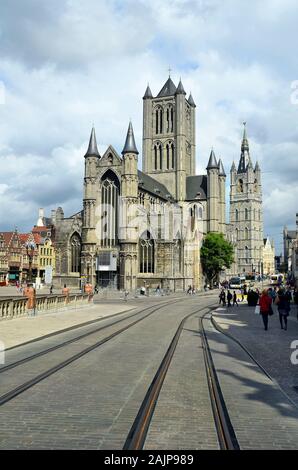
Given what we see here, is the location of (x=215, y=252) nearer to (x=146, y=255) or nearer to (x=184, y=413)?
(x=146, y=255)

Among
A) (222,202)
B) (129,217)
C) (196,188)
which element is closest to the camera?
(129,217)

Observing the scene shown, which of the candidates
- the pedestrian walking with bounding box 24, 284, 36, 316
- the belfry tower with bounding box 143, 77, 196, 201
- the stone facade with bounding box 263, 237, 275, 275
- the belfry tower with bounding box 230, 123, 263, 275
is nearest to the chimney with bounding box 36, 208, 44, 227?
the belfry tower with bounding box 143, 77, 196, 201

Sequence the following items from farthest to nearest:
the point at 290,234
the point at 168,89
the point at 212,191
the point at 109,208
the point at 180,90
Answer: the point at 290,234, the point at 168,89, the point at 180,90, the point at 212,191, the point at 109,208

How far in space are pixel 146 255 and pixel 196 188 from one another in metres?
29.0

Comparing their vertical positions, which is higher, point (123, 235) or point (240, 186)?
point (240, 186)

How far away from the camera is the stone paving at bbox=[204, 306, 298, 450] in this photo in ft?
16.5

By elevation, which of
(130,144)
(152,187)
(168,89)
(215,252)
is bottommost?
(215,252)

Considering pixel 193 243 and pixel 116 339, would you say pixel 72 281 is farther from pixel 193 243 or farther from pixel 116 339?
pixel 116 339

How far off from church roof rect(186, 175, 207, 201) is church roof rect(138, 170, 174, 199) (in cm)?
456

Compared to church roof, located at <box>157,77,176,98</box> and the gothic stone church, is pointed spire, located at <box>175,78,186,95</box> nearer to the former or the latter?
church roof, located at <box>157,77,176,98</box>

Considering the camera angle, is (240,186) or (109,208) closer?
(109,208)

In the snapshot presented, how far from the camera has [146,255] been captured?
181ft

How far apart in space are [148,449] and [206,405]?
1964 mm

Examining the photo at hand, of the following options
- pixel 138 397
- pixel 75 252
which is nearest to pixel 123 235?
pixel 75 252
